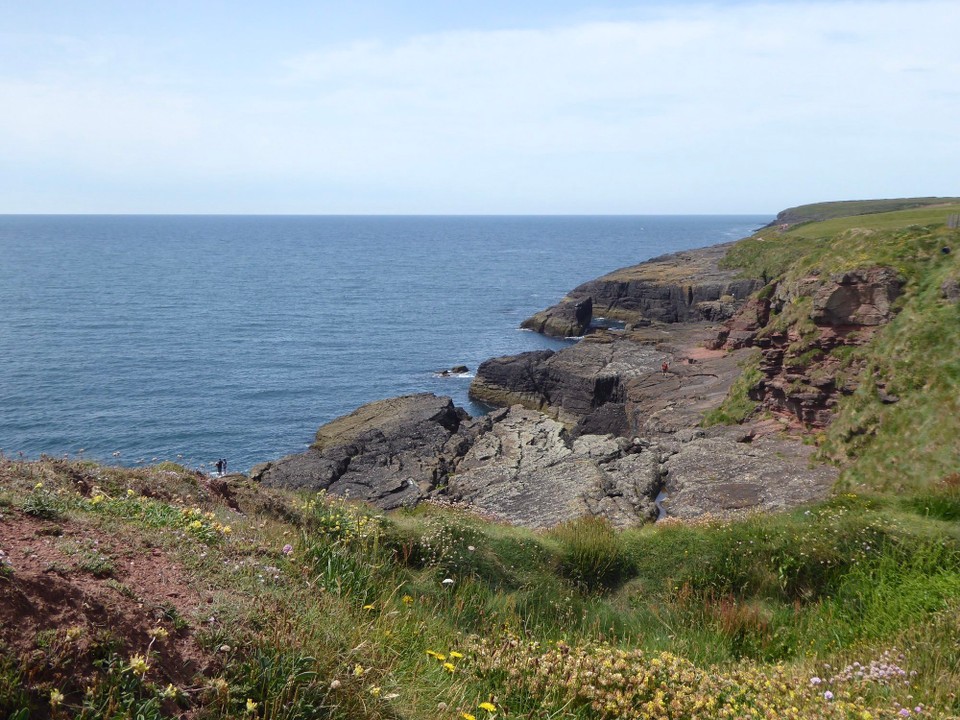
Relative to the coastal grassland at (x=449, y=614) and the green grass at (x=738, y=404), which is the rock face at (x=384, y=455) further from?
the coastal grassland at (x=449, y=614)

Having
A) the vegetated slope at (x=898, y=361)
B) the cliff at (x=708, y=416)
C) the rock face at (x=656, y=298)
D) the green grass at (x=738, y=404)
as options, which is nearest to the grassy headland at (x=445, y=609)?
the vegetated slope at (x=898, y=361)

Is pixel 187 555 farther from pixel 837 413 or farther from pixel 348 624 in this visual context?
pixel 837 413

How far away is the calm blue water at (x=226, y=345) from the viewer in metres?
42.4

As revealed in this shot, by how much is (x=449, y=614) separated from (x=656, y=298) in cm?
7251

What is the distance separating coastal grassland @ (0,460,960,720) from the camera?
185 inches

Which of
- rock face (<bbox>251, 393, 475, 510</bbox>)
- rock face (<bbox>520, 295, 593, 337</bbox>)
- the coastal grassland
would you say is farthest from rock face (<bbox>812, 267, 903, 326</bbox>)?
rock face (<bbox>520, 295, 593, 337</bbox>)

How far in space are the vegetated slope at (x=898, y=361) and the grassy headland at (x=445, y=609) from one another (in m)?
4.69

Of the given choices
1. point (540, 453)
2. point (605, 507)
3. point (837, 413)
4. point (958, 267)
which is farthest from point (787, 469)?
point (540, 453)

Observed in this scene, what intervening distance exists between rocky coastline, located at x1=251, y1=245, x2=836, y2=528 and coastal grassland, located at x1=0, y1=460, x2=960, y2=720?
8511 millimetres

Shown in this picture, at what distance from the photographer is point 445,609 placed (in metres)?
7.85

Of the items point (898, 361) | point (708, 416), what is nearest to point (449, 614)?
point (898, 361)

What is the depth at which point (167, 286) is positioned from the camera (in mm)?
106750

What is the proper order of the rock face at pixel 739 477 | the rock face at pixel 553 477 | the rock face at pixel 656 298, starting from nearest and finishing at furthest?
the rock face at pixel 739 477
the rock face at pixel 553 477
the rock face at pixel 656 298

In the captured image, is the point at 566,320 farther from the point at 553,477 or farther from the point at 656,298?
the point at 553,477
